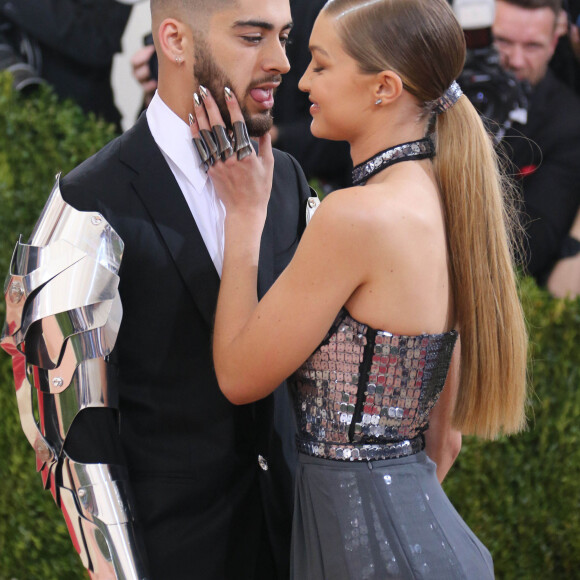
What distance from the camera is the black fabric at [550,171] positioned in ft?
11.9

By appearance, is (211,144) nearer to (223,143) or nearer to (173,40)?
(223,143)

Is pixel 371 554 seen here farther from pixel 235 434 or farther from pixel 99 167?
pixel 99 167

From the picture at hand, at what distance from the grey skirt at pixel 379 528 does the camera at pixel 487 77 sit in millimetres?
2245

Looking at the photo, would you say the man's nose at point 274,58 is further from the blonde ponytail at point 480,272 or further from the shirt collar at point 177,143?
the blonde ponytail at point 480,272

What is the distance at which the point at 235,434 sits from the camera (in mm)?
1886

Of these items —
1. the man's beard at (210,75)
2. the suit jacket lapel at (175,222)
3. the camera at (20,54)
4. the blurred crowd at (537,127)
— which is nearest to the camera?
the suit jacket lapel at (175,222)

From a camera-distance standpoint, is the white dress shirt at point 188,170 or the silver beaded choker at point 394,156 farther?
the white dress shirt at point 188,170

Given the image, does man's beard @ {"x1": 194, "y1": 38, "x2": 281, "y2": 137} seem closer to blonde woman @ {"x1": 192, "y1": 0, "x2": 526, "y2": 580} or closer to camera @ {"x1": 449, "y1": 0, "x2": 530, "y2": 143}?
blonde woman @ {"x1": 192, "y1": 0, "x2": 526, "y2": 580}

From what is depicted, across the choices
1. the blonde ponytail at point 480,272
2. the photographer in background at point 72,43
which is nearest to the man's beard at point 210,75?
the blonde ponytail at point 480,272

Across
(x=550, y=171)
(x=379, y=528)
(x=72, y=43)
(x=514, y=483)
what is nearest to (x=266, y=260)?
(x=379, y=528)

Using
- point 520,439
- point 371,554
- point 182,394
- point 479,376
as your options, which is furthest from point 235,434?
point 520,439

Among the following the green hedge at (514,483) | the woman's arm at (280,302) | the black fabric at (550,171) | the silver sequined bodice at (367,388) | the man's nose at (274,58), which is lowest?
the green hedge at (514,483)

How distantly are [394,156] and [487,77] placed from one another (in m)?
2.14

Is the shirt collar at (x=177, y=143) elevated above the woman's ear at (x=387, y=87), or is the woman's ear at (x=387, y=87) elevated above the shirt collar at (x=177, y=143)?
the woman's ear at (x=387, y=87)
